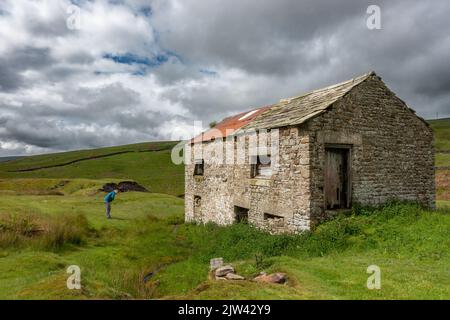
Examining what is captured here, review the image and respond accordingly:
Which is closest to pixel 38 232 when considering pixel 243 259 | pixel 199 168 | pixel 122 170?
pixel 243 259

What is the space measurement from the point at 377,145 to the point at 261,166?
488 centimetres

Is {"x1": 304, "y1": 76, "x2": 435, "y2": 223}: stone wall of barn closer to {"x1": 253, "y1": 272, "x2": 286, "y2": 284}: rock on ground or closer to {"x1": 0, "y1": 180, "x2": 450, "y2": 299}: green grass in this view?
{"x1": 0, "y1": 180, "x2": 450, "y2": 299}: green grass

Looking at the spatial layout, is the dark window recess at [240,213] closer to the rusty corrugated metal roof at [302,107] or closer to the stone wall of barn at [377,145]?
the rusty corrugated metal roof at [302,107]

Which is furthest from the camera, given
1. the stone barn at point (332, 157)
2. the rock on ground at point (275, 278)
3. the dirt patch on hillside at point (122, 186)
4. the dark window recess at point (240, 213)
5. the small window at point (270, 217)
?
the dirt patch on hillside at point (122, 186)

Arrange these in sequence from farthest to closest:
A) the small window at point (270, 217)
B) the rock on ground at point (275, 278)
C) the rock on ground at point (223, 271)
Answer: the small window at point (270, 217), the rock on ground at point (223, 271), the rock on ground at point (275, 278)

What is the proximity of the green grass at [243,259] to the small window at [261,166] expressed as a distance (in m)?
2.47

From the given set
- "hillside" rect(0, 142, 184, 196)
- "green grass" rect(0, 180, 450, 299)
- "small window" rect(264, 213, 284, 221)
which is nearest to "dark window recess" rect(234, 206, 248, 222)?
"green grass" rect(0, 180, 450, 299)

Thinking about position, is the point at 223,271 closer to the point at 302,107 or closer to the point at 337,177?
the point at 337,177

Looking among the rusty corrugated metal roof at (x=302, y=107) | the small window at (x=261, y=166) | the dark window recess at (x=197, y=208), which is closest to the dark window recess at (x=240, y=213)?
the small window at (x=261, y=166)

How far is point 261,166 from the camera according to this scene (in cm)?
1458

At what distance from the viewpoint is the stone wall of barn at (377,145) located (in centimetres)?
1173
